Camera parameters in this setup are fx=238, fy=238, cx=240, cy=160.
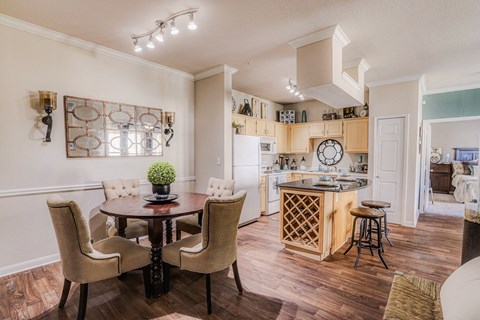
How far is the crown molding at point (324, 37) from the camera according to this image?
271 centimetres

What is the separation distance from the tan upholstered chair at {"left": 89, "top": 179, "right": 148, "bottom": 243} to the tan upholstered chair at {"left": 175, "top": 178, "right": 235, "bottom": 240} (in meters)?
0.41

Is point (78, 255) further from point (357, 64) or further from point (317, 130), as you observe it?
point (317, 130)

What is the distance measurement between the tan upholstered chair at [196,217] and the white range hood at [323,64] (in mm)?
1560

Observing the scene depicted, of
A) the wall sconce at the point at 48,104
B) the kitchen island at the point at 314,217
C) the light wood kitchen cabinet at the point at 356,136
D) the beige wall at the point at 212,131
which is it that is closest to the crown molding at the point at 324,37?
the beige wall at the point at 212,131

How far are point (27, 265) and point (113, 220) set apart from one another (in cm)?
102

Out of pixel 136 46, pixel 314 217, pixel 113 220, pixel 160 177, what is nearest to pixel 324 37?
pixel 314 217

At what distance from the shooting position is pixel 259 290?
7.60 feet

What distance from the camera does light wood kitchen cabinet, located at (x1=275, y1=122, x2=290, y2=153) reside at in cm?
608

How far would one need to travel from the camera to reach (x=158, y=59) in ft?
12.0

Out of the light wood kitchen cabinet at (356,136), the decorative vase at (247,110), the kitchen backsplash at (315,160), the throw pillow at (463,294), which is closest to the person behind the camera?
the throw pillow at (463,294)

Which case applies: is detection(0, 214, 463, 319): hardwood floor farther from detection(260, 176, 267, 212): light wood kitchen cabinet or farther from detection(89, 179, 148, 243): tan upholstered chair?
detection(260, 176, 267, 212): light wood kitchen cabinet

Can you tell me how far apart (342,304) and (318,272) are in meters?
0.57

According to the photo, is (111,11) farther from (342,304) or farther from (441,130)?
(441,130)

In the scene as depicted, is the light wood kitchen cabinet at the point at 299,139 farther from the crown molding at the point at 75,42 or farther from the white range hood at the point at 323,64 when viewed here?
the crown molding at the point at 75,42
